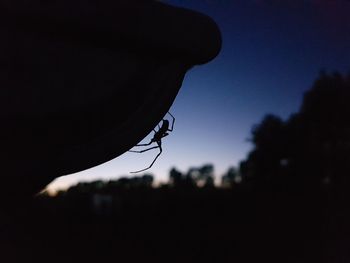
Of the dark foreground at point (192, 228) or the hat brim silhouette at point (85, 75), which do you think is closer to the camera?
the hat brim silhouette at point (85, 75)

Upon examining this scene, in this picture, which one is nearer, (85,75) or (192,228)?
(85,75)

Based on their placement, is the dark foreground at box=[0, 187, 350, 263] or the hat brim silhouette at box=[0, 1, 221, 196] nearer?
the hat brim silhouette at box=[0, 1, 221, 196]

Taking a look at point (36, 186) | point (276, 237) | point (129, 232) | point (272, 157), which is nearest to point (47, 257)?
point (129, 232)

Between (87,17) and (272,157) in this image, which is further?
(272,157)

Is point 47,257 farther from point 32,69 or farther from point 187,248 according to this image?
point 32,69

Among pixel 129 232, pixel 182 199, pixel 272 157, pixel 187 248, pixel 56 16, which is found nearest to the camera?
pixel 56 16

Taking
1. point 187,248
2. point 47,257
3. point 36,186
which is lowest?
point 36,186

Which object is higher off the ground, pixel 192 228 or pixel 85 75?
pixel 192 228

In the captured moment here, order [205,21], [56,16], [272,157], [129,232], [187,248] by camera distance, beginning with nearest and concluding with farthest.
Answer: [56,16]
[205,21]
[187,248]
[129,232]
[272,157]
